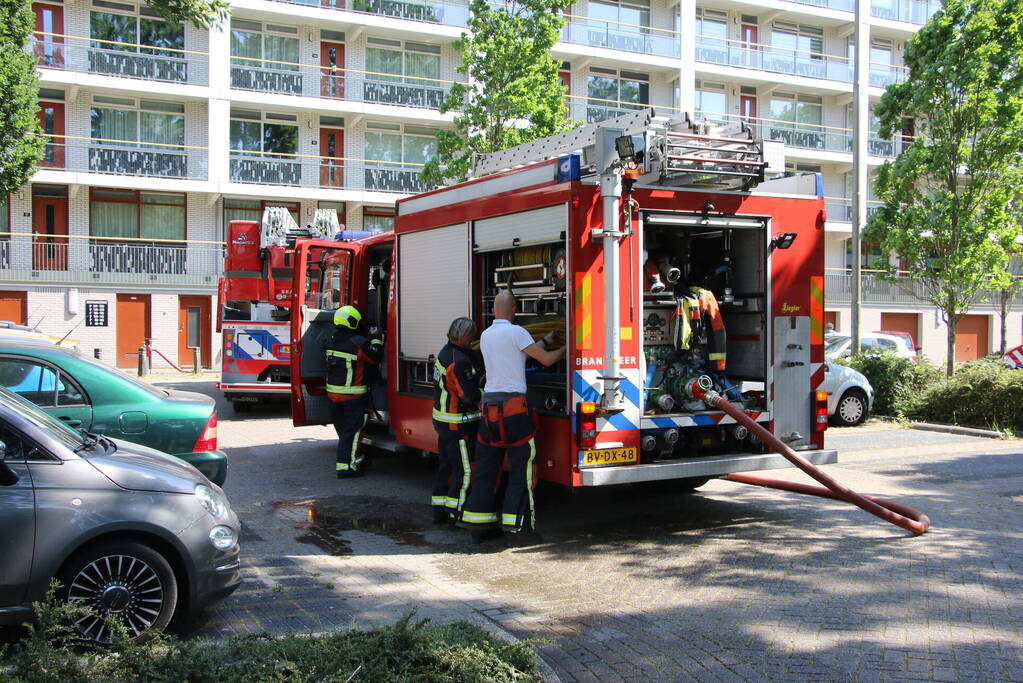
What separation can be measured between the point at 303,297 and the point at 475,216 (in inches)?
147

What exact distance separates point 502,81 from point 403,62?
13.3 m

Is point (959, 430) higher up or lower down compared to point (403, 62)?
lower down

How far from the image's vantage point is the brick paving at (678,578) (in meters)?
4.68

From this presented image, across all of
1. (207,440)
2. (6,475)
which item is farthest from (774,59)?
(6,475)

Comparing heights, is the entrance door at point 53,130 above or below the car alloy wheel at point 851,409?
above

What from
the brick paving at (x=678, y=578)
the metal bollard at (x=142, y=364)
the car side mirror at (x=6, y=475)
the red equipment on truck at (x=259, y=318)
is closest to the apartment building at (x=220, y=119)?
the metal bollard at (x=142, y=364)

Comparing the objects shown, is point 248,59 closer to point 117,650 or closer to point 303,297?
point 303,297

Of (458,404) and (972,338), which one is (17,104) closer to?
(458,404)

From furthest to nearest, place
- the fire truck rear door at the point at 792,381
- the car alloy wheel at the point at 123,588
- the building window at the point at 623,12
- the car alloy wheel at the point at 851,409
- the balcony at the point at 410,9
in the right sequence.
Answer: the building window at the point at 623,12
the balcony at the point at 410,9
the car alloy wheel at the point at 851,409
the fire truck rear door at the point at 792,381
the car alloy wheel at the point at 123,588

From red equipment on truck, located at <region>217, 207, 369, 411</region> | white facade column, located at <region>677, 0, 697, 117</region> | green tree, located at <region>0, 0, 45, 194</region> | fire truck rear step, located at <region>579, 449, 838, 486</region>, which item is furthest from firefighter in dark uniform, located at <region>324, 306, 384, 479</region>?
white facade column, located at <region>677, 0, 697, 117</region>

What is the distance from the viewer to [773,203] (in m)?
7.46

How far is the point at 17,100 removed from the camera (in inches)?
684

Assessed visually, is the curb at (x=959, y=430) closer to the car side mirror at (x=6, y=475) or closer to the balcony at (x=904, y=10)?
the car side mirror at (x=6, y=475)

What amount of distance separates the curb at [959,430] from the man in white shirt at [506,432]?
366 inches
